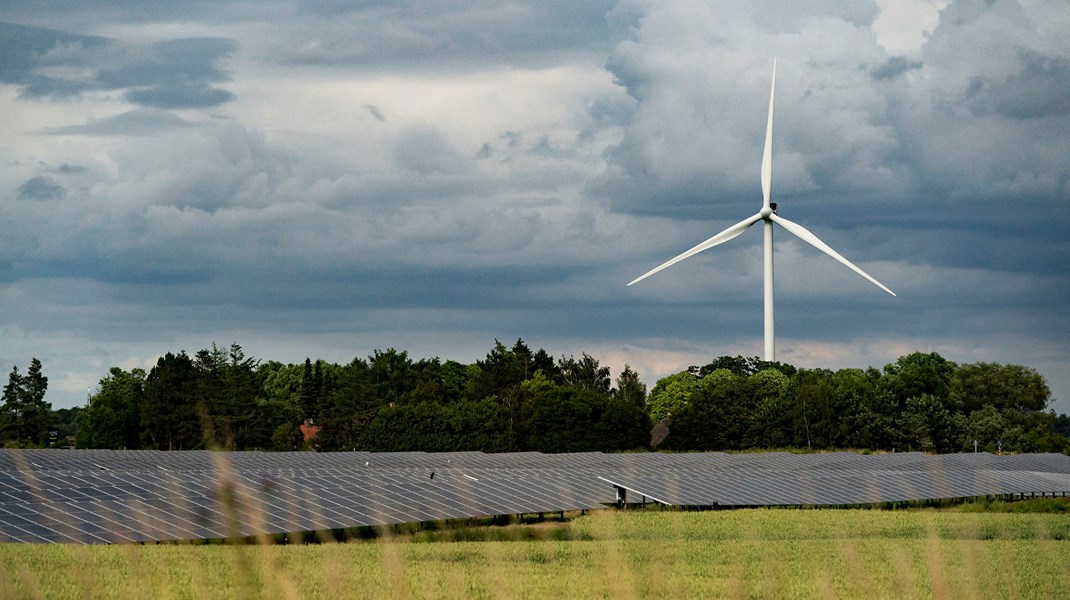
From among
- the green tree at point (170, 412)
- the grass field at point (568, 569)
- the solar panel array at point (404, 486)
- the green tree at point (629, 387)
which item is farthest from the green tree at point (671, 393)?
the grass field at point (568, 569)

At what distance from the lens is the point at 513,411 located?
117 metres

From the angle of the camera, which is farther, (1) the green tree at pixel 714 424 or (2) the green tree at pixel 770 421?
(1) the green tree at pixel 714 424

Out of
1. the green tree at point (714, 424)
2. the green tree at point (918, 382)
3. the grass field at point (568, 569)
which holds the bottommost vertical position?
the grass field at point (568, 569)

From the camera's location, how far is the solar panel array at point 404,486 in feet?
100

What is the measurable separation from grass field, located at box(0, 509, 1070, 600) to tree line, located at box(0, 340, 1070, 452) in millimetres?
73596

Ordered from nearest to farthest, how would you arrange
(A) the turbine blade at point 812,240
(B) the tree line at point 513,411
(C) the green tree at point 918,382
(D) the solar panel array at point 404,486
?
(D) the solar panel array at point 404,486 → (A) the turbine blade at point 812,240 → (B) the tree line at point 513,411 → (C) the green tree at point 918,382

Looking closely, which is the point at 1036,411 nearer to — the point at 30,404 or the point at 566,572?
the point at 30,404

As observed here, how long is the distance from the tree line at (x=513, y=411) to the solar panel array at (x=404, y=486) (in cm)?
1937

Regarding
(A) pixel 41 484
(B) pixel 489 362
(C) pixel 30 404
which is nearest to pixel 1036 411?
(B) pixel 489 362

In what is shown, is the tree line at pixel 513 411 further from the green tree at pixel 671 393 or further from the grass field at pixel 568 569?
the grass field at pixel 568 569

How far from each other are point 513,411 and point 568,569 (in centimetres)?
9518

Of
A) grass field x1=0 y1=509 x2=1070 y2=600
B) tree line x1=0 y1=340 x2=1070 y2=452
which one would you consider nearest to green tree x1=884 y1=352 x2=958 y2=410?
tree line x1=0 y1=340 x2=1070 y2=452

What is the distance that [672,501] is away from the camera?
51938 millimetres

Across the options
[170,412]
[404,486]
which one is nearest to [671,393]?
[170,412]
